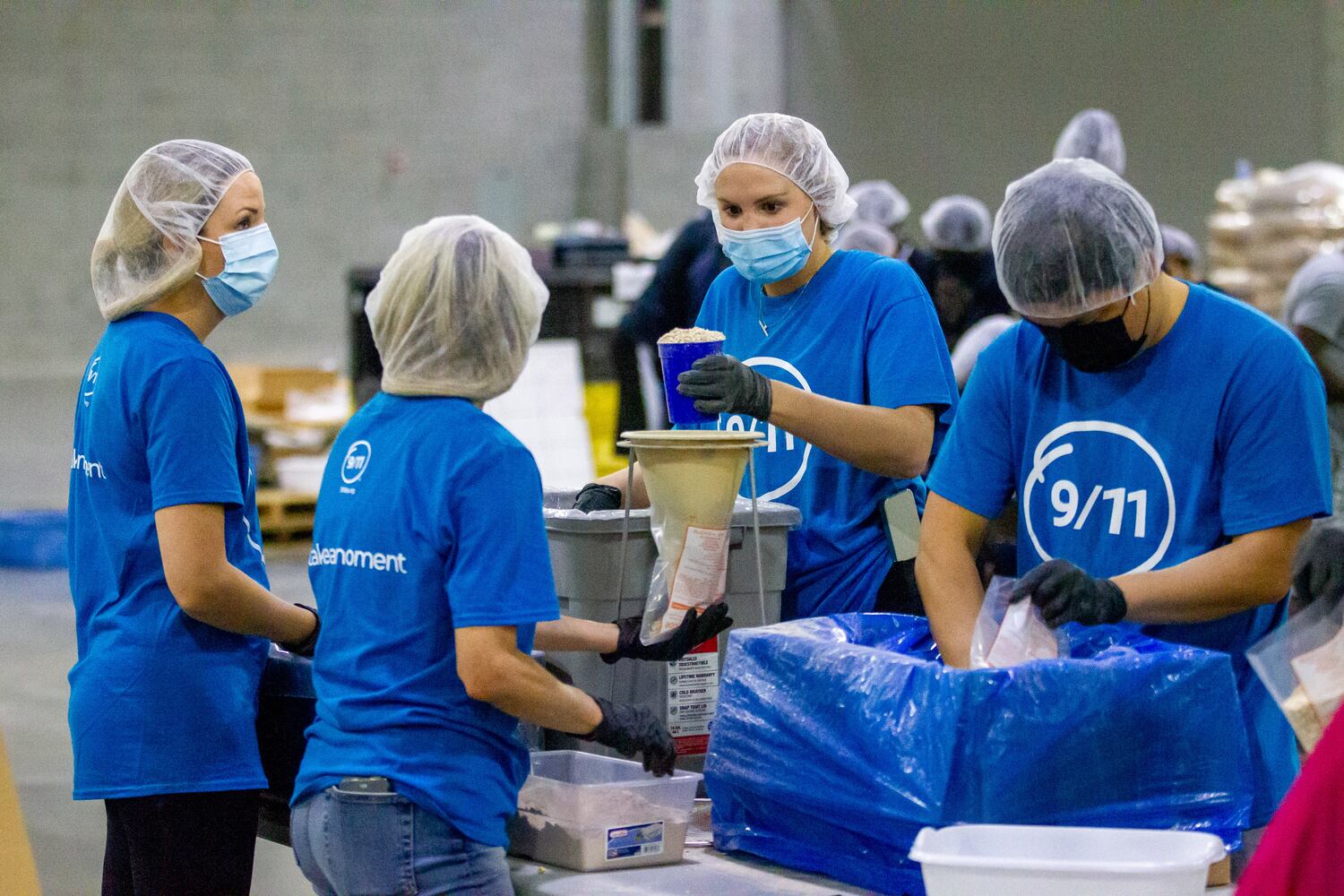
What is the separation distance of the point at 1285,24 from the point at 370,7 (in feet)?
26.3

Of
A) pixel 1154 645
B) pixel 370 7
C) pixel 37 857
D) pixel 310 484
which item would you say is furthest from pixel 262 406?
pixel 1154 645

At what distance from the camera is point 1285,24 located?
11094mm

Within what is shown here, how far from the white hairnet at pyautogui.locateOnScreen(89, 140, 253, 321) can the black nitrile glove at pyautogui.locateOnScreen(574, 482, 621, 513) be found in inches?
29.4

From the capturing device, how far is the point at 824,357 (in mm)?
2656

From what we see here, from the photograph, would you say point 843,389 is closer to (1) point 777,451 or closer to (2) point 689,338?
(1) point 777,451

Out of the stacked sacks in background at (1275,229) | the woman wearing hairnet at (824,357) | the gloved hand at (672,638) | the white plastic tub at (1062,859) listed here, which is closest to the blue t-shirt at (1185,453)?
the woman wearing hairnet at (824,357)

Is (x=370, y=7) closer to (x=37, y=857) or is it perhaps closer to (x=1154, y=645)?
(x=37, y=857)

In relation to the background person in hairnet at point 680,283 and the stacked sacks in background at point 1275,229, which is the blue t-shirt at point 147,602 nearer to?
the background person in hairnet at point 680,283

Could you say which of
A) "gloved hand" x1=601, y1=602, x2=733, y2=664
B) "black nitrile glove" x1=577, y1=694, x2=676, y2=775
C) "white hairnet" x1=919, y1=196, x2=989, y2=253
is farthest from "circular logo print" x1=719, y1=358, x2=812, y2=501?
"white hairnet" x1=919, y1=196, x2=989, y2=253

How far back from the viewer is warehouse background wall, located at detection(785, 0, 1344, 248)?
11156 millimetres

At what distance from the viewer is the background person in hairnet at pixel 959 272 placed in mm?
6512

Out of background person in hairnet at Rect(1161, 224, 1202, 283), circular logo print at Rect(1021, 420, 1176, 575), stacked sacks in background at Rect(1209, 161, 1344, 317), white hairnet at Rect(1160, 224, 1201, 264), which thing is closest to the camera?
circular logo print at Rect(1021, 420, 1176, 575)

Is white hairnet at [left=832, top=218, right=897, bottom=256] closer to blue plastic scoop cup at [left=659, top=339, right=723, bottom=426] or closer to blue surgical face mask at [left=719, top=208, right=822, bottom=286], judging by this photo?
blue surgical face mask at [left=719, top=208, right=822, bottom=286]

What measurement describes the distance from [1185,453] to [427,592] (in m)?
1.07
